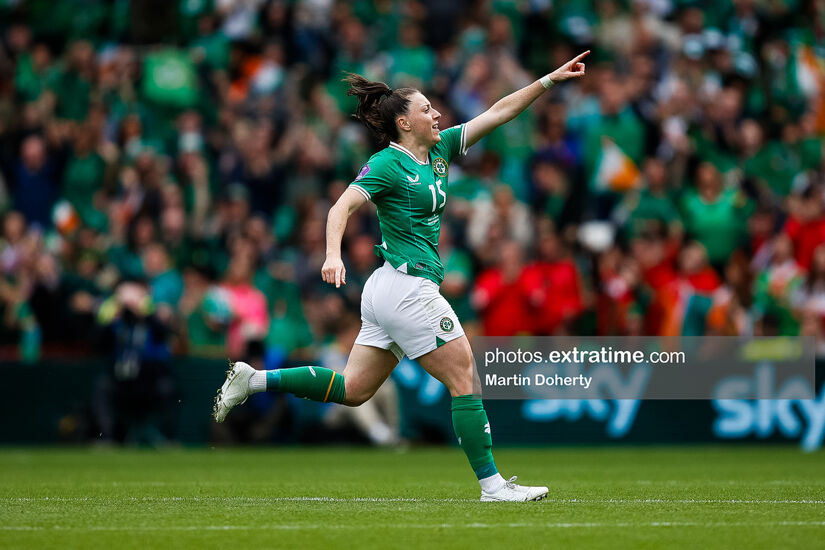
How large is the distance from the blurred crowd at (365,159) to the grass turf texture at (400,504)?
109 inches

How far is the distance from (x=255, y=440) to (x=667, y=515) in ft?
29.8

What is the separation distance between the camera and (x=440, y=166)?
8406 millimetres

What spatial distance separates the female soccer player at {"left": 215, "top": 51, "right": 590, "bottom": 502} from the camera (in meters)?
7.97

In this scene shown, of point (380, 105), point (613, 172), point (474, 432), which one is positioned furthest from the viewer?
point (613, 172)

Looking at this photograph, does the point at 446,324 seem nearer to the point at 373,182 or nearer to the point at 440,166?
the point at 373,182

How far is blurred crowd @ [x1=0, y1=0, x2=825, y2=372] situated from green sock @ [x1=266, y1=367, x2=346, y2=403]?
7105mm

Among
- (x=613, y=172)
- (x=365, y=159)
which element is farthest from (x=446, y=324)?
(x=365, y=159)

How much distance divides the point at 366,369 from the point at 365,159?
9.55m

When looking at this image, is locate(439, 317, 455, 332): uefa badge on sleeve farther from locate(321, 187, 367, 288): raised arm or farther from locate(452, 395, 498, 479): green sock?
locate(321, 187, 367, 288): raised arm

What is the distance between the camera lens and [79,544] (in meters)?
6.30

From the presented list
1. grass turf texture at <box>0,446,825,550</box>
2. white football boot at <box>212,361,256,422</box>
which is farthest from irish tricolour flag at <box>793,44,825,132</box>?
white football boot at <box>212,361,256,422</box>

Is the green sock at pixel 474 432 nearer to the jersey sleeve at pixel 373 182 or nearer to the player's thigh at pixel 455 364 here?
the player's thigh at pixel 455 364

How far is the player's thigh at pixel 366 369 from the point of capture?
8305mm

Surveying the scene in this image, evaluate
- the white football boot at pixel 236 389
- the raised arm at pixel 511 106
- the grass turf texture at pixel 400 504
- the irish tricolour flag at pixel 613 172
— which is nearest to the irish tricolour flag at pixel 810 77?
the irish tricolour flag at pixel 613 172
